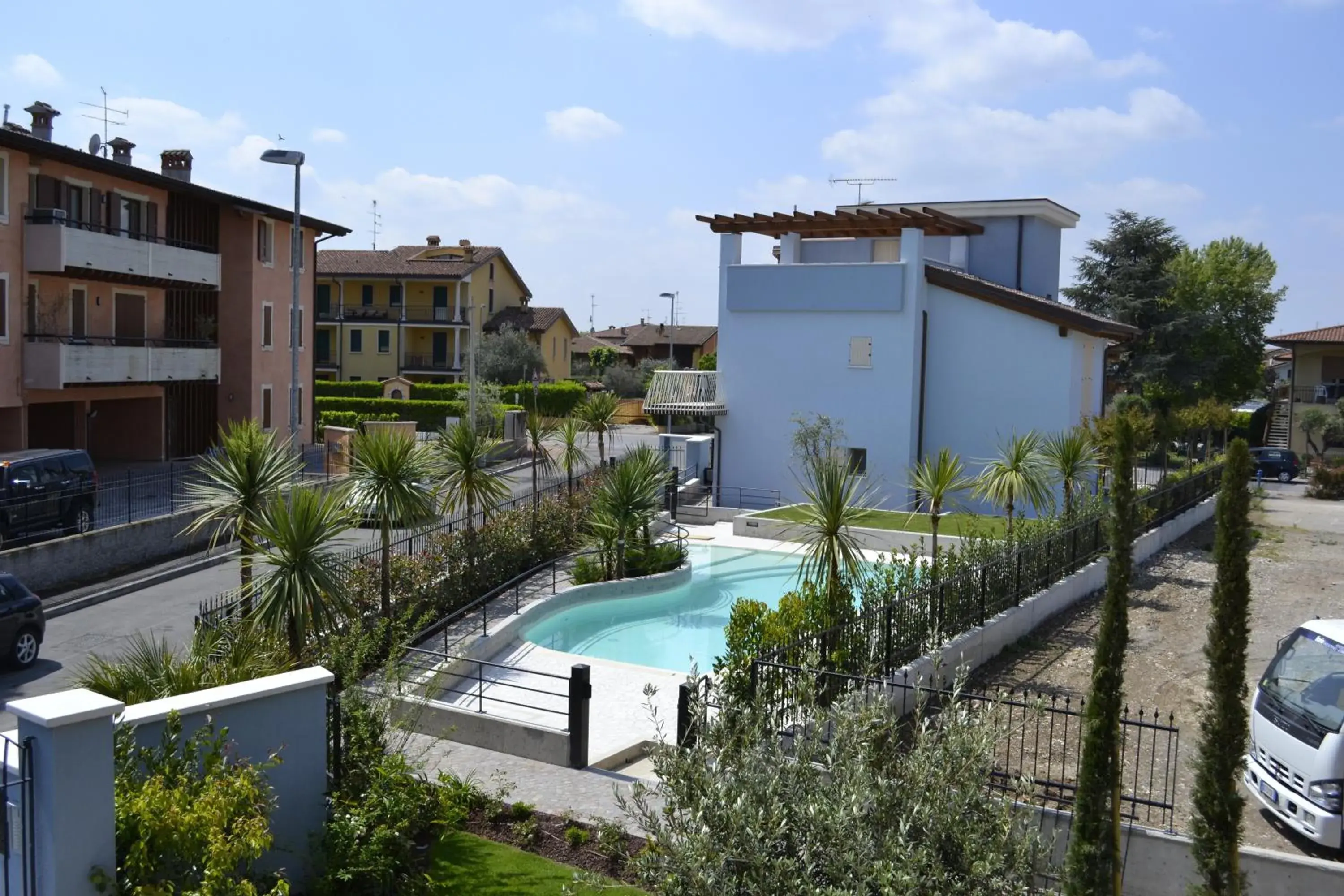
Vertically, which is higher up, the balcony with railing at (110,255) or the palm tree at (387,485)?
the balcony with railing at (110,255)

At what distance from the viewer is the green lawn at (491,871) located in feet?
29.7

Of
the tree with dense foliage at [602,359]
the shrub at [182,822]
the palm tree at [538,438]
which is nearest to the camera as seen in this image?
the shrub at [182,822]

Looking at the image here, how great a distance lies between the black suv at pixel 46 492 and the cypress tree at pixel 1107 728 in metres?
19.7

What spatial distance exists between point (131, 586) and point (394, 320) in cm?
4594

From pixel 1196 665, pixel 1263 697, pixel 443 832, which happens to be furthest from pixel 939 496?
pixel 443 832

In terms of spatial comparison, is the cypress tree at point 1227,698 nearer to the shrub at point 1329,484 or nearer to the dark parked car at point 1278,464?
the shrub at point 1329,484

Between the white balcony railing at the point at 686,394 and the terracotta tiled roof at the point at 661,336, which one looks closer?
the white balcony railing at the point at 686,394

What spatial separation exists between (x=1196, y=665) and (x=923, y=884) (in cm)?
1146

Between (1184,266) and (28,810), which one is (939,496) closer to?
(28,810)

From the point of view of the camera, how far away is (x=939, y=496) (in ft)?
65.0

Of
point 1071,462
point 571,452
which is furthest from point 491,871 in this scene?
point 571,452

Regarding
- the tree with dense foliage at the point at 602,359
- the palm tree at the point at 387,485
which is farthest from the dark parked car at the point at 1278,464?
the tree with dense foliage at the point at 602,359

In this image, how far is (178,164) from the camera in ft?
129

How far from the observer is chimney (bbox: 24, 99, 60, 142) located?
33938 mm
